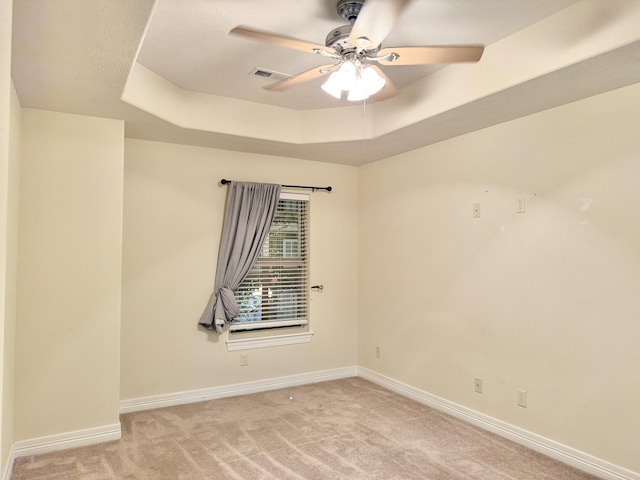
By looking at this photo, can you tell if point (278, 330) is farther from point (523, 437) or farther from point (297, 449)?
point (523, 437)

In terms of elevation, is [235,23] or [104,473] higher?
[235,23]

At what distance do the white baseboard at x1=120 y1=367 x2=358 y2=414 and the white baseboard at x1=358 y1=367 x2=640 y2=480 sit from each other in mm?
636

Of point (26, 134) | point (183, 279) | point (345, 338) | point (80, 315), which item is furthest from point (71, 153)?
point (345, 338)

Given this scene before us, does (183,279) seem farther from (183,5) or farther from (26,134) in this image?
(183,5)

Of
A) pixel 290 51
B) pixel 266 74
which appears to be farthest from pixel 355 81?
pixel 266 74

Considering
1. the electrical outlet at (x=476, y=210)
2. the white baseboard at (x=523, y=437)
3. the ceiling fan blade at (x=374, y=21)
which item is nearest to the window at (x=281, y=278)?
the white baseboard at (x=523, y=437)

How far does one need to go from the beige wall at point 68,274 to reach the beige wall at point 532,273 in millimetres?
2666

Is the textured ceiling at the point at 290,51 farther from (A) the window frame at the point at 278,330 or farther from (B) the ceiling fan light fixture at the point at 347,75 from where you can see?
(A) the window frame at the point at 278,330

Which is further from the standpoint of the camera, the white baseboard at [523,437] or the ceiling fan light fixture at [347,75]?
the white baseboard at [523,437]

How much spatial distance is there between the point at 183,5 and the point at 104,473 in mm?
2877

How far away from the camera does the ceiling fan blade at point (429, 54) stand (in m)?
2.11

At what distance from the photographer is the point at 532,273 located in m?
3.12

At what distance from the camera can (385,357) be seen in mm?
4531

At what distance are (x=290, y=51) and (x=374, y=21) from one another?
1136 mm
